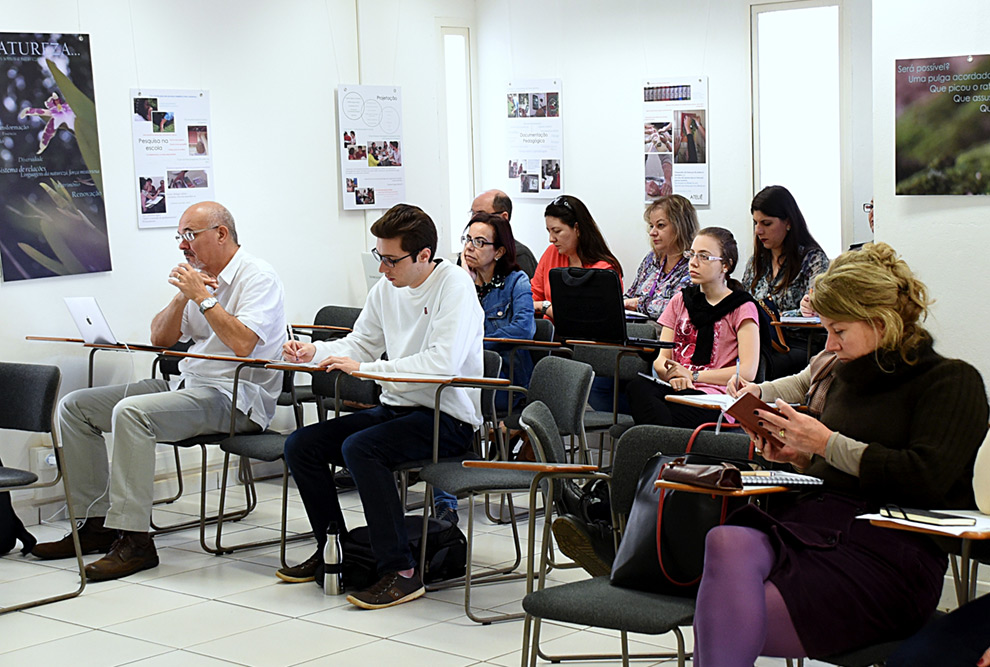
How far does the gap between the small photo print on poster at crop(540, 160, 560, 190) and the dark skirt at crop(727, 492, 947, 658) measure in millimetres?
4734

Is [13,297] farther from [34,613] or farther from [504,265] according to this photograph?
[504,265]

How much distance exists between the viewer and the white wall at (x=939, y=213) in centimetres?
382

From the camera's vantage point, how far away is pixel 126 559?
15.9ft

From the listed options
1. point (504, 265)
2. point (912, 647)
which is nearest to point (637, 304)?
point (504, 265)

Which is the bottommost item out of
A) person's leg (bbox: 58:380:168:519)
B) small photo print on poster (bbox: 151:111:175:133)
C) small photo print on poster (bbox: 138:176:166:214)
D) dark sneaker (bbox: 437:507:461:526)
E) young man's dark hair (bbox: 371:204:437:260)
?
dark sneaker (bbox: 437:507:461:526)

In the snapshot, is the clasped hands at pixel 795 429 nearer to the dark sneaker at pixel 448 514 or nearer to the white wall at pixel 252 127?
the dark sneaker at pixel 448 514

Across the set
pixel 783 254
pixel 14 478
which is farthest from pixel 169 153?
pixel 783 254

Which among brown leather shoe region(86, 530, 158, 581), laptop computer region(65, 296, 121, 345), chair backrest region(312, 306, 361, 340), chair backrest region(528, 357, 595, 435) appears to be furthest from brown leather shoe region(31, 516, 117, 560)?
chair backrest region(528, 357, 595, 435)

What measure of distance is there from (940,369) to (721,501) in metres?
0.59

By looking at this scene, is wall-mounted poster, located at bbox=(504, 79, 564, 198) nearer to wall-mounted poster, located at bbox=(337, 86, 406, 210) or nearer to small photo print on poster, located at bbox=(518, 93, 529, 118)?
small photo print on poster, located at bbox=(518, 93, 529, 118)

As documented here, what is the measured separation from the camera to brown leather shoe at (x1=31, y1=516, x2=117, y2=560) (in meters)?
5.07

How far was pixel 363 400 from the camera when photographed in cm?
528

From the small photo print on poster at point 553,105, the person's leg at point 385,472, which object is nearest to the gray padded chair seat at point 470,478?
the person's leg at point 385,472

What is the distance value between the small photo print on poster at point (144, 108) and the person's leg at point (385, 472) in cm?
255
